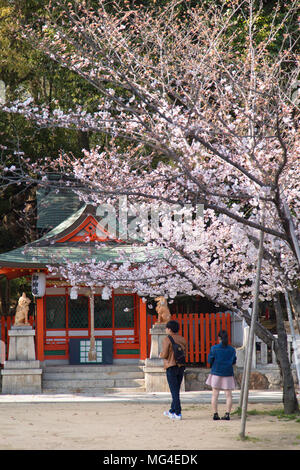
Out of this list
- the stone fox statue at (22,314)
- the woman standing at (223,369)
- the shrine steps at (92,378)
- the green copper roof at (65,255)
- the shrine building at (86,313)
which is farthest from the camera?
the shrine building at (86,313)

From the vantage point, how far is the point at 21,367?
1623 cm

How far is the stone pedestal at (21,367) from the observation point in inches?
635

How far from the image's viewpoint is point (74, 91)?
21.9 metres

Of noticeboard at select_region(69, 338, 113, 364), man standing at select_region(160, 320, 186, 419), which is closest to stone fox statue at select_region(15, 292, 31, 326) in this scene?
noticeboard at select_region(69, 338, 113, 364)

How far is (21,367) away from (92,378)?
1.95m

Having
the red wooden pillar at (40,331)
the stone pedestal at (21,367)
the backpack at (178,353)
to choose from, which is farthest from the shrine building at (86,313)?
the backpack at (178,353)

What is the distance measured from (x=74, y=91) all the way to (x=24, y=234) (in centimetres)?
562

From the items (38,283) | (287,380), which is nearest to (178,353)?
(287,380)

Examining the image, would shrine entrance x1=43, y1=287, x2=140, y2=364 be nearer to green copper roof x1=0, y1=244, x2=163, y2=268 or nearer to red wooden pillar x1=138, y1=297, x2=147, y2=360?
red wooden pillar x1=138, y1=297, x2=147, y2=360

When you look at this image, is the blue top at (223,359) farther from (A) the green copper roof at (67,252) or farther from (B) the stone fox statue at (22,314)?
(B) the stone fox statue at (22,314)

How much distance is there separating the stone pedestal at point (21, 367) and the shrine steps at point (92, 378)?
0.46 m

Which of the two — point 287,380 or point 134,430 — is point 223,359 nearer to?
point 287,380

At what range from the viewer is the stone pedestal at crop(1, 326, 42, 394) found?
16125mm

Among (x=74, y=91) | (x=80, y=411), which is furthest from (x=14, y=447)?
(x=74, y=91)
